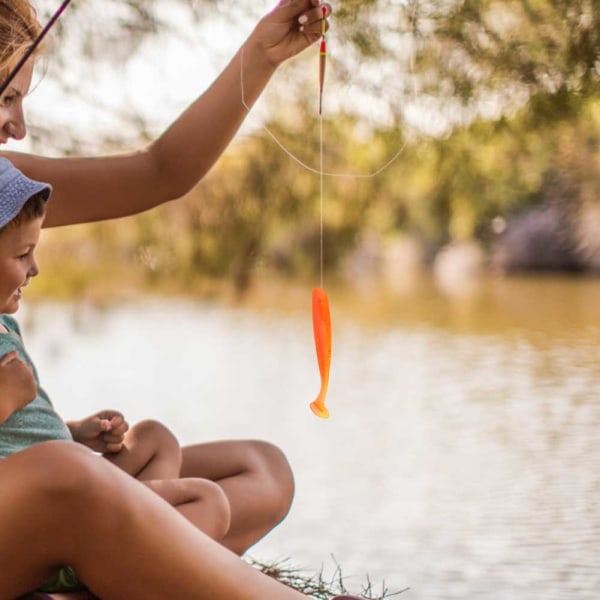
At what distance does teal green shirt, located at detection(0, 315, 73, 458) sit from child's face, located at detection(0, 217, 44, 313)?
2.6 inches

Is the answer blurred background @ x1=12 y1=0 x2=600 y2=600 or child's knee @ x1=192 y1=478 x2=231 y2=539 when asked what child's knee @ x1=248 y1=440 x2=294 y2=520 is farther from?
blurred background @ x1=12 y1=0 x2=600 y2=600

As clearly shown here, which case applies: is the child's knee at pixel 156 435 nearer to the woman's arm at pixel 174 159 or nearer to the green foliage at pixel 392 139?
the woman's arm at pixel 174 159

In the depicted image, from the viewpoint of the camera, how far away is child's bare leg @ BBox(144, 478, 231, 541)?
1464mm

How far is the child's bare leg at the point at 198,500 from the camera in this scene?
146 cm

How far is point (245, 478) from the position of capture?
1.66m

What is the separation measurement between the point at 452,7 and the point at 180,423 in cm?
325

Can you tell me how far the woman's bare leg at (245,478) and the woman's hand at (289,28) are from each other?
0.51 meters

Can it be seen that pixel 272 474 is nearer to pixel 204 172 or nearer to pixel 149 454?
pixel 149 454

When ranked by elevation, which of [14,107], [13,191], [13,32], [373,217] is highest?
[373,217]

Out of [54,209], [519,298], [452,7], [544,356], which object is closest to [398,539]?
[452,7]

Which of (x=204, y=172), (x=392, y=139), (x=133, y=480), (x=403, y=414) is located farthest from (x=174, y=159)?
(x=403, y=414)

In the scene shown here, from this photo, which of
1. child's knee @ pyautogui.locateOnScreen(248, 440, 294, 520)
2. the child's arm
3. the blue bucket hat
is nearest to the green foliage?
child's knee @ pyautogui.locateOnScreen(248, 440, 294, 520)

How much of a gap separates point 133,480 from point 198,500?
0.26 meters

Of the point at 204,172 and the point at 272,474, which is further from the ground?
the point at 204,172
